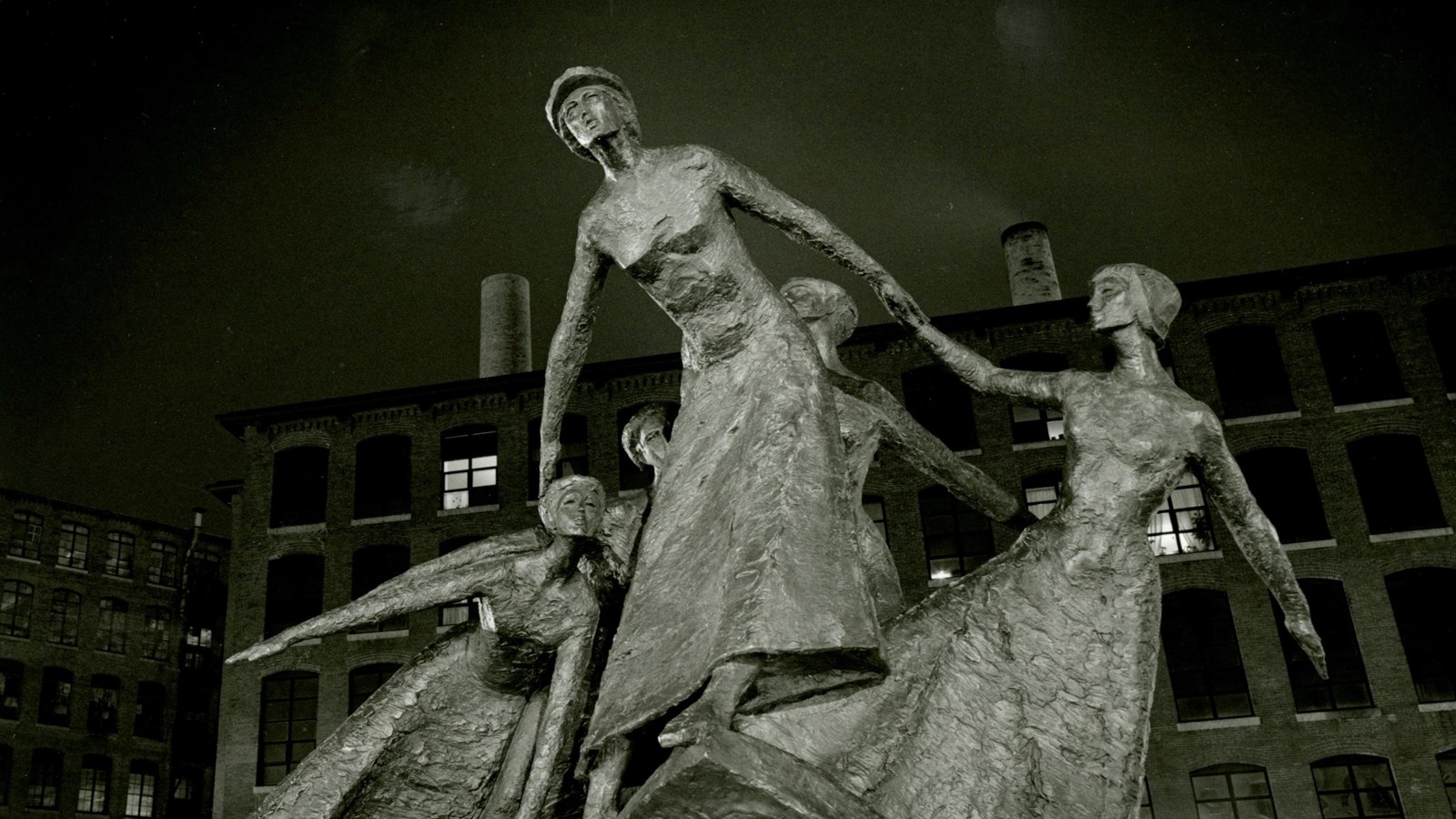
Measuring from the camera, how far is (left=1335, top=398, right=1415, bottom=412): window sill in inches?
1133

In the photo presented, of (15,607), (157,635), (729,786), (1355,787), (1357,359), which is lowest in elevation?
(1355,787)

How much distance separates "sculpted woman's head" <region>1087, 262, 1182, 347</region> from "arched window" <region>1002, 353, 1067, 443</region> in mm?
26021

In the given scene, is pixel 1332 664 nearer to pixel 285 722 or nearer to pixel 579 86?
pixel 285 722

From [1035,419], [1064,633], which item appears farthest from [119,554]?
[1064,633]

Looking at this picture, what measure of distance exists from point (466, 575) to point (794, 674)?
5.24ft

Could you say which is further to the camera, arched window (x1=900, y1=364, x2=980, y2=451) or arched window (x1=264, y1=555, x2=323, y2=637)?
arched window (x1=264, y1=555, x2=323, y2=637)

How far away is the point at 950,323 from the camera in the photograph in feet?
Result: 101

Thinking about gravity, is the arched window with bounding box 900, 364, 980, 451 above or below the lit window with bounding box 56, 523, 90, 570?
below

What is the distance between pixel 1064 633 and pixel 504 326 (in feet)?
107

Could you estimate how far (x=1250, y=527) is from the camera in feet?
13.3

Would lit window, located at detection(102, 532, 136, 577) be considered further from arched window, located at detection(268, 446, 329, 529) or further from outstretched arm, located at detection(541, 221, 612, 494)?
outstretched arm, located at detection(541, 221, 612, 494)

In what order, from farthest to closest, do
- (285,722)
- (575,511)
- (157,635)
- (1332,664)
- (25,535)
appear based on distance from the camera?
(157,635)
(25,535)
(285,722)
(1332,664)
(575,511)

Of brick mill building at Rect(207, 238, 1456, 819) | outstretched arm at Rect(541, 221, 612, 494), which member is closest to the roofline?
brick mill building at Rect(207, 238, 1456, 819)

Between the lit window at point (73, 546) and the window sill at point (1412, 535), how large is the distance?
41.8 metres
